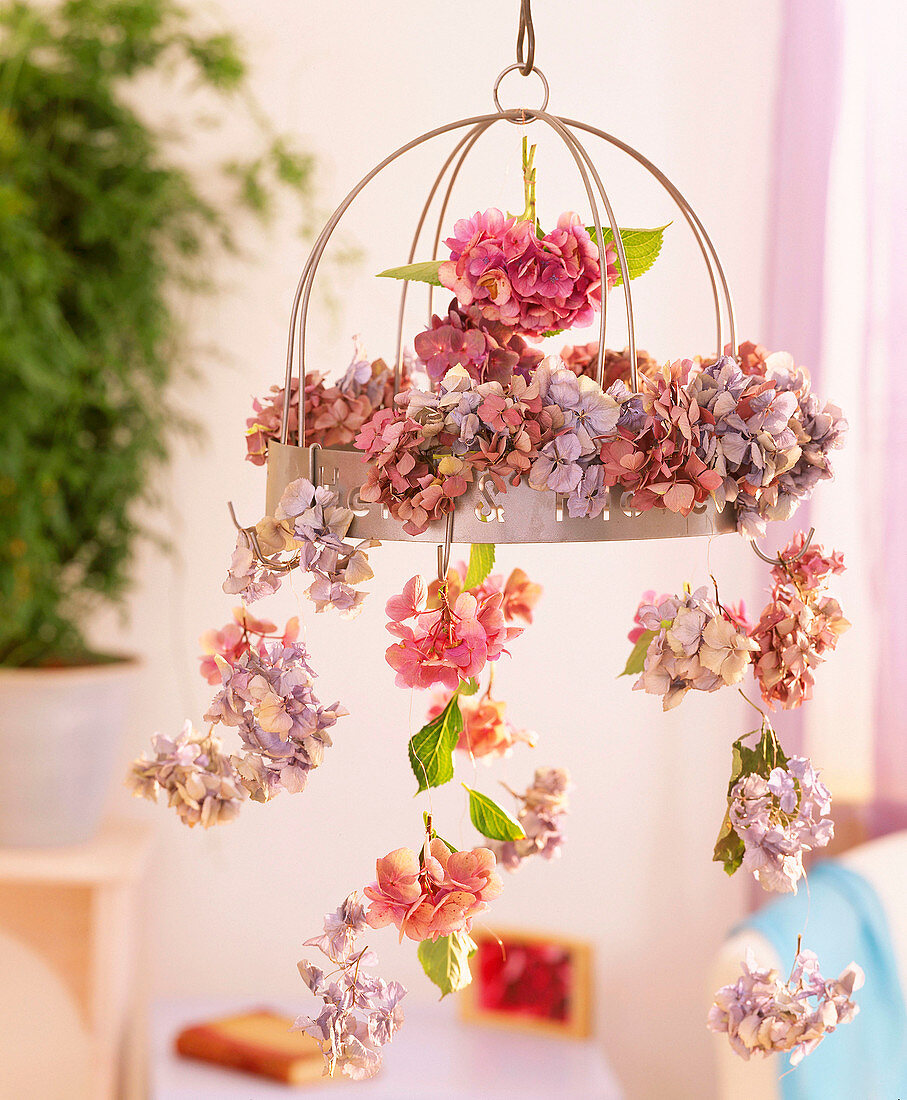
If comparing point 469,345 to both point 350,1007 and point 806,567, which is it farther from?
point 350,1007

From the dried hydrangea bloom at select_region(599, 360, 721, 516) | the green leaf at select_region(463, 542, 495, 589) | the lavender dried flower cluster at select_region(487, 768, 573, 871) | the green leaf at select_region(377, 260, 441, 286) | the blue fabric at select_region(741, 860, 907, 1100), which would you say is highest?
the green leaf at select_region(377, 260, 441, 286)

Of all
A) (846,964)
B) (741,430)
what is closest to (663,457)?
(741,430)

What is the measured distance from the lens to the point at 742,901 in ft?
6.35

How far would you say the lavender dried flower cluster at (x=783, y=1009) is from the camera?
2.09 ft

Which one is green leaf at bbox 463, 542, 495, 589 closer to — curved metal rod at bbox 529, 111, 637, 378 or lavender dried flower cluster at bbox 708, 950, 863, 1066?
curved metal rod at bbox 529, 111, 637, 378

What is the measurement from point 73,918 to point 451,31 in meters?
1.53

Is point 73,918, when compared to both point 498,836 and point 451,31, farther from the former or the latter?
point 451,31

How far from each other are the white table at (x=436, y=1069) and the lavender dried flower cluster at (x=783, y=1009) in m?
1.06

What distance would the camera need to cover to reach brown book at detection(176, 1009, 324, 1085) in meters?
1.62

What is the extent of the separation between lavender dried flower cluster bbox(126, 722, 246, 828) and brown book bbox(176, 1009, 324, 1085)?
1.02 meters

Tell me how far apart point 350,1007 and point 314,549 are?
0.81 feet

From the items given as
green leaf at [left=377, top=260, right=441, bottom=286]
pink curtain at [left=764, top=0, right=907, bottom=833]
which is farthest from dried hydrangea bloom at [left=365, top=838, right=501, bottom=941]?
pink curtain at [left=764, top=0, right=907, bottom=833]

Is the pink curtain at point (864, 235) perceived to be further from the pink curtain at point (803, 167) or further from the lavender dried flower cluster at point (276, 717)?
the lavender dried flower cluster at point (276, 717)

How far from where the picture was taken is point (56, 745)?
5.46ft
